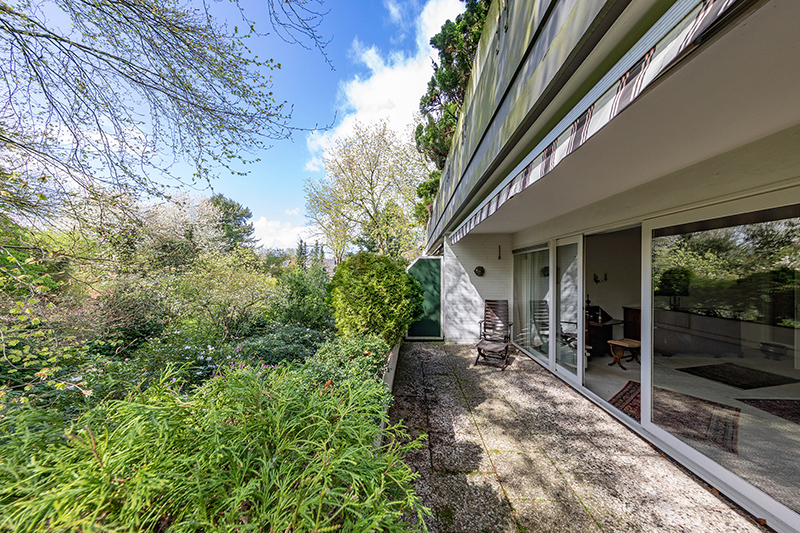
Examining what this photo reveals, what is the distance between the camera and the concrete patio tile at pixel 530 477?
2.44 meters

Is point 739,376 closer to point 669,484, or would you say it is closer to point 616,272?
point 669,484

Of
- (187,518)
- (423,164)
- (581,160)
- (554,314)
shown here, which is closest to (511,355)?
(554,314)

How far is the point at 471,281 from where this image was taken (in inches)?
292

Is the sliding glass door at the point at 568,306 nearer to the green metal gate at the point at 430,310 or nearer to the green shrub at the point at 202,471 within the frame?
the green metal gate at the point at 430,310

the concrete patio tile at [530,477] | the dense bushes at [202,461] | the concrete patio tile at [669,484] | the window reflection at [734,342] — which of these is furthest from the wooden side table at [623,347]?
the dense bushes at [202,461]

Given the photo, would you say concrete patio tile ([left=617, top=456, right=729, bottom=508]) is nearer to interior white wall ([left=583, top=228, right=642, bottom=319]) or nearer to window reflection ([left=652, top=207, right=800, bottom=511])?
window reflection ([left=652, top=207, right=800, bottom=511])

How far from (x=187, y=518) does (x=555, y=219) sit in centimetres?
567

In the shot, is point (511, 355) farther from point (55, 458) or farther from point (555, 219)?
point (55, 458)

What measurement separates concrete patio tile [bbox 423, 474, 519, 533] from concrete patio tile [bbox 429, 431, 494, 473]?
11cm

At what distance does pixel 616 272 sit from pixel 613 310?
0.92 metres

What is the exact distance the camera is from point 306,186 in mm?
13742

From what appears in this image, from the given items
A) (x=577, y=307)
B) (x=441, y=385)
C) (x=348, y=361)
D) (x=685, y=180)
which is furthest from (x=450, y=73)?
(x=441, y=385)

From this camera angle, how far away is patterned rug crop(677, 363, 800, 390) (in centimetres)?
232

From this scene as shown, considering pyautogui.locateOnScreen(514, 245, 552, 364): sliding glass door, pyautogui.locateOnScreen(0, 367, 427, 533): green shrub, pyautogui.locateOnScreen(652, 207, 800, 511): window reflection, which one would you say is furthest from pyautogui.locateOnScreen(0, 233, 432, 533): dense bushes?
pyautogui.locateOnScreen(514, 245, 552, 364): sliding glass door
